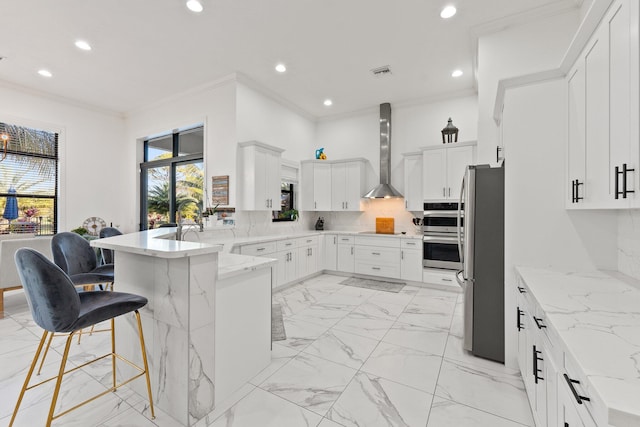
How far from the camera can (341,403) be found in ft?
6.22

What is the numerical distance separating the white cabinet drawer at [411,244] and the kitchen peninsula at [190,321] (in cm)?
335

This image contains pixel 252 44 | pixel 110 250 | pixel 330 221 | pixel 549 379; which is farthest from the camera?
pixel 330 221

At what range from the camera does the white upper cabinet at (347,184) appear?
5.70 m

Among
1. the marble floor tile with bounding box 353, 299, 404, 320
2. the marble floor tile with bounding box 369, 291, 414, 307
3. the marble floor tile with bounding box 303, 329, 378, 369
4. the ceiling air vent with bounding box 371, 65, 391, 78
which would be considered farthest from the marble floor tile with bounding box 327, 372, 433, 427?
the ceiling air vent with bounding box 371, 65, 391, 78

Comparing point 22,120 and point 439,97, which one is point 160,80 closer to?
point 22,120

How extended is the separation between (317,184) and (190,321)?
179 inches

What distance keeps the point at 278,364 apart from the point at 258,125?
3.85 meters

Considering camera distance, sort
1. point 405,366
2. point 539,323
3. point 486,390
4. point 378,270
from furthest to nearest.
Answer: point 378,270 → point 405,366 → point 486,390 → point 539,323

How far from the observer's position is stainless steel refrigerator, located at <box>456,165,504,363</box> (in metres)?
2.37

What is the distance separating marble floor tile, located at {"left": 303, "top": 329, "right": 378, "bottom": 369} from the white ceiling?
136 inches

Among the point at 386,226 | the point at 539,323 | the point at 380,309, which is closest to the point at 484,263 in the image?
the point at 539,323

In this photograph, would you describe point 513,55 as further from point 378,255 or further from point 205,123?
point 205,123

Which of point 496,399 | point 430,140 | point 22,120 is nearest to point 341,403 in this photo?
point 496,399

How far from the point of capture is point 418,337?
2.88 metres
